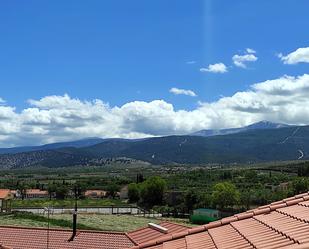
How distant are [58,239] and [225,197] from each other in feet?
162

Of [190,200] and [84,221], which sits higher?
[190,200]

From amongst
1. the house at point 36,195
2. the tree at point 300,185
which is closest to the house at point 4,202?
the tree at point 300,185

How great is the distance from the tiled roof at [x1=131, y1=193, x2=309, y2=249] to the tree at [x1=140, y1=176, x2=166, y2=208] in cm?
7344

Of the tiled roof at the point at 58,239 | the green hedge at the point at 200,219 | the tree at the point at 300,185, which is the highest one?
the tree at the point at 300,185

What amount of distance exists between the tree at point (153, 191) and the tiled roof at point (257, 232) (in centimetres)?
7344

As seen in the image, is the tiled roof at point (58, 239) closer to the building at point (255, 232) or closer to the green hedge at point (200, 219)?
the building at point (255, 232)

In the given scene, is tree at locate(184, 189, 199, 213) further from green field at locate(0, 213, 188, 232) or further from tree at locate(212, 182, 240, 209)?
green field at locate(0, 213, 188, 232)

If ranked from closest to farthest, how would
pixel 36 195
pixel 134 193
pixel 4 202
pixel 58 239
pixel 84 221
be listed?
pixel 58 239 → pixel 84 221 → pixel 4 202 → pixel 134 193 → pixel 36 195

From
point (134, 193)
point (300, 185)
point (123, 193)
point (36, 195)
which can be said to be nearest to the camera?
point (300, 185)

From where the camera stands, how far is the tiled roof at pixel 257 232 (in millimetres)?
4680

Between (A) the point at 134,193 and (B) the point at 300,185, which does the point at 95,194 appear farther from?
(B) the point at 300,185

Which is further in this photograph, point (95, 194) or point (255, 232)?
point (95, 194)

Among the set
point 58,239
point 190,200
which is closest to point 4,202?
point 190,200

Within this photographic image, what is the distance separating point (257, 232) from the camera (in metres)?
5.43
